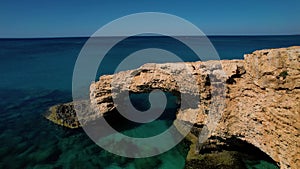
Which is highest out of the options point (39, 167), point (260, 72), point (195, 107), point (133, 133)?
point (260, 72)

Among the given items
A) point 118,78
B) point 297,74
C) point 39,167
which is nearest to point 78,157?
point 39,167

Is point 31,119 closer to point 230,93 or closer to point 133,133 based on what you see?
point 133,133

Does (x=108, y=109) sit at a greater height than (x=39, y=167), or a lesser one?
greater

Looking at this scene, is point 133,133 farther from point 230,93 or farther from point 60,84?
point 60,84

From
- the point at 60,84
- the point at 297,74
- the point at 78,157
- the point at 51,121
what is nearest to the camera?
the point at 297,74

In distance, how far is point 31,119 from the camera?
53.1 ft

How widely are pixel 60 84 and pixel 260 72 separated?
77.0 feet

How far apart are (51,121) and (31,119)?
1793 mm

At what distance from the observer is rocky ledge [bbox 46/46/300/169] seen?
25.1 feet

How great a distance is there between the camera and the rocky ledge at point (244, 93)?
7648 mm

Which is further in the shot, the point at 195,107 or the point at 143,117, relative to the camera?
the point at 143,117

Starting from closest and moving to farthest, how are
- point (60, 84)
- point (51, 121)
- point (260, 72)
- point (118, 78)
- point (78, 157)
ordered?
point (260, 72) < point (78, 157) < point (118, 78) < point (51, 121) < point (60, 84)

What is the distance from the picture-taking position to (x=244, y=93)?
9.70 metres

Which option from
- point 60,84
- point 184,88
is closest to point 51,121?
point 184,88
